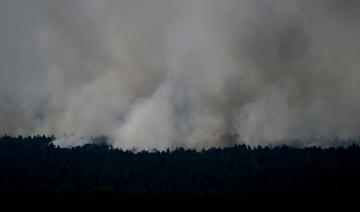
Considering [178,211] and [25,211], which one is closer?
[25,211]

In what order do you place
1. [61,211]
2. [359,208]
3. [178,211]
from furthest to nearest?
1. [178,211]
2. [359,208]
3. [61,211]

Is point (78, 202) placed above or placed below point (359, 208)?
above

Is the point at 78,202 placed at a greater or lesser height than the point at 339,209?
greater

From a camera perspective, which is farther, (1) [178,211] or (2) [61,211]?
(1) [178,211]

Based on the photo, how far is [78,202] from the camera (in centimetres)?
19350

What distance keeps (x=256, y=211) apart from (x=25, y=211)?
83.3 m

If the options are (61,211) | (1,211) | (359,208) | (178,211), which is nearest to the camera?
(1,211)

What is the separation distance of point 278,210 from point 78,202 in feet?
243

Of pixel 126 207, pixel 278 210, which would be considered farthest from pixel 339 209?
pixel 126 207

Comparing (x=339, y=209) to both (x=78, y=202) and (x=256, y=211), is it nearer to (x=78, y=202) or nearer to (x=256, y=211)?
(x=256, y=211)

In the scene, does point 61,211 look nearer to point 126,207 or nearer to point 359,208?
point 126,207

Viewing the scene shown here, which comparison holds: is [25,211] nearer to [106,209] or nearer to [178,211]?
[106,209]

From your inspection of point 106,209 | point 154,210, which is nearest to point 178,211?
point 154,210

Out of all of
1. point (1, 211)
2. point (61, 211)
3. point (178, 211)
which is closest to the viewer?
point (1, 211)
